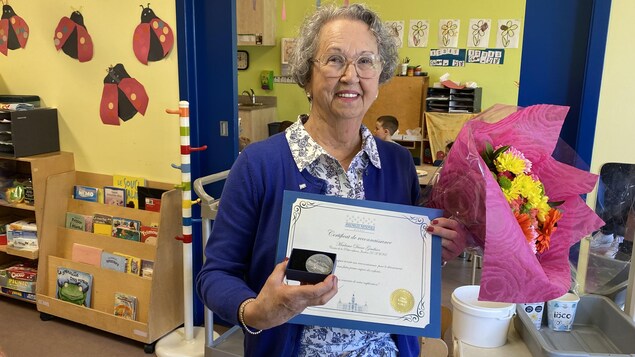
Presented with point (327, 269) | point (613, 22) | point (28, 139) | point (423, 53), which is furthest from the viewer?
point (423, 53)

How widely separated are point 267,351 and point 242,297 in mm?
235

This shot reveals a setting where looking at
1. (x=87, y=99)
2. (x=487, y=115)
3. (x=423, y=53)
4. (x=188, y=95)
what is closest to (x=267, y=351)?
(x=487, y=115)

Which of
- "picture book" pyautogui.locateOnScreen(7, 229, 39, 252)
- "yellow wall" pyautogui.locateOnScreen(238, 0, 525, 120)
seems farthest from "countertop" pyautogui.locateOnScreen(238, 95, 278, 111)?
"picture book" pyautogui.locateOnScreen(7, 229, 39, 252)

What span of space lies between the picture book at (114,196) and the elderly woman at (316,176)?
2380 mm

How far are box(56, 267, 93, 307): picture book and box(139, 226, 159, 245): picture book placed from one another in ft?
1.43

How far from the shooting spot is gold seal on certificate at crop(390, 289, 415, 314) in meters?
1.12

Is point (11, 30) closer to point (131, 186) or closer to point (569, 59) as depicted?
point (131, 186)

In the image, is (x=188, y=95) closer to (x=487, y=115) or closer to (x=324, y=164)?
(x=324, y=164)

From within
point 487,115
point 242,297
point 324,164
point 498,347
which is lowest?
point 498,347

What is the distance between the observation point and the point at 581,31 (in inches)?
73.9

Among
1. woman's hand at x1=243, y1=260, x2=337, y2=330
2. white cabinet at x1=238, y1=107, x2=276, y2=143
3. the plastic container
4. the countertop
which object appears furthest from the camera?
the countertop

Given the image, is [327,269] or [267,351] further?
[267,351]

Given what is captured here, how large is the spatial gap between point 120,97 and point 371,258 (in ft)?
8.93

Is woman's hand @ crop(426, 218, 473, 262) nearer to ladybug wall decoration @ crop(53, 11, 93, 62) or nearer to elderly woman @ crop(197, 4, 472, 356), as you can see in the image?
elderly woman @ crop(197, 4, 472, 356)
